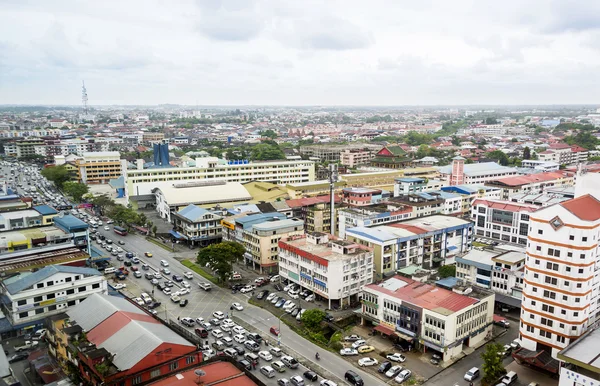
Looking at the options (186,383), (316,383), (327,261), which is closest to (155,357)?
(186,383)

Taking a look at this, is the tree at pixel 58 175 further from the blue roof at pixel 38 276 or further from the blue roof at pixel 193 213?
the blue roof at pixel 38 276

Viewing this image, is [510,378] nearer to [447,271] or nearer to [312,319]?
[312,319]

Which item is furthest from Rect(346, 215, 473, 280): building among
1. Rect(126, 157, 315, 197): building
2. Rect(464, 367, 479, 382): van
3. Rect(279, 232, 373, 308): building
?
Rect(126, 157, 315, 197): building

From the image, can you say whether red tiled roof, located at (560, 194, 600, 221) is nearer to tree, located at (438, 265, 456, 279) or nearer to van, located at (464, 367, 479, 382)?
van, located at (464, 367, 479, 382)

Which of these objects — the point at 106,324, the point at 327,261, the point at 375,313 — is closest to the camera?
the point at 106,324

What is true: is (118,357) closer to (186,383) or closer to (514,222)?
(186,383)

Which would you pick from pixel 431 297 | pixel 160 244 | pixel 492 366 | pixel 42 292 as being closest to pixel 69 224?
pixel 160 244
